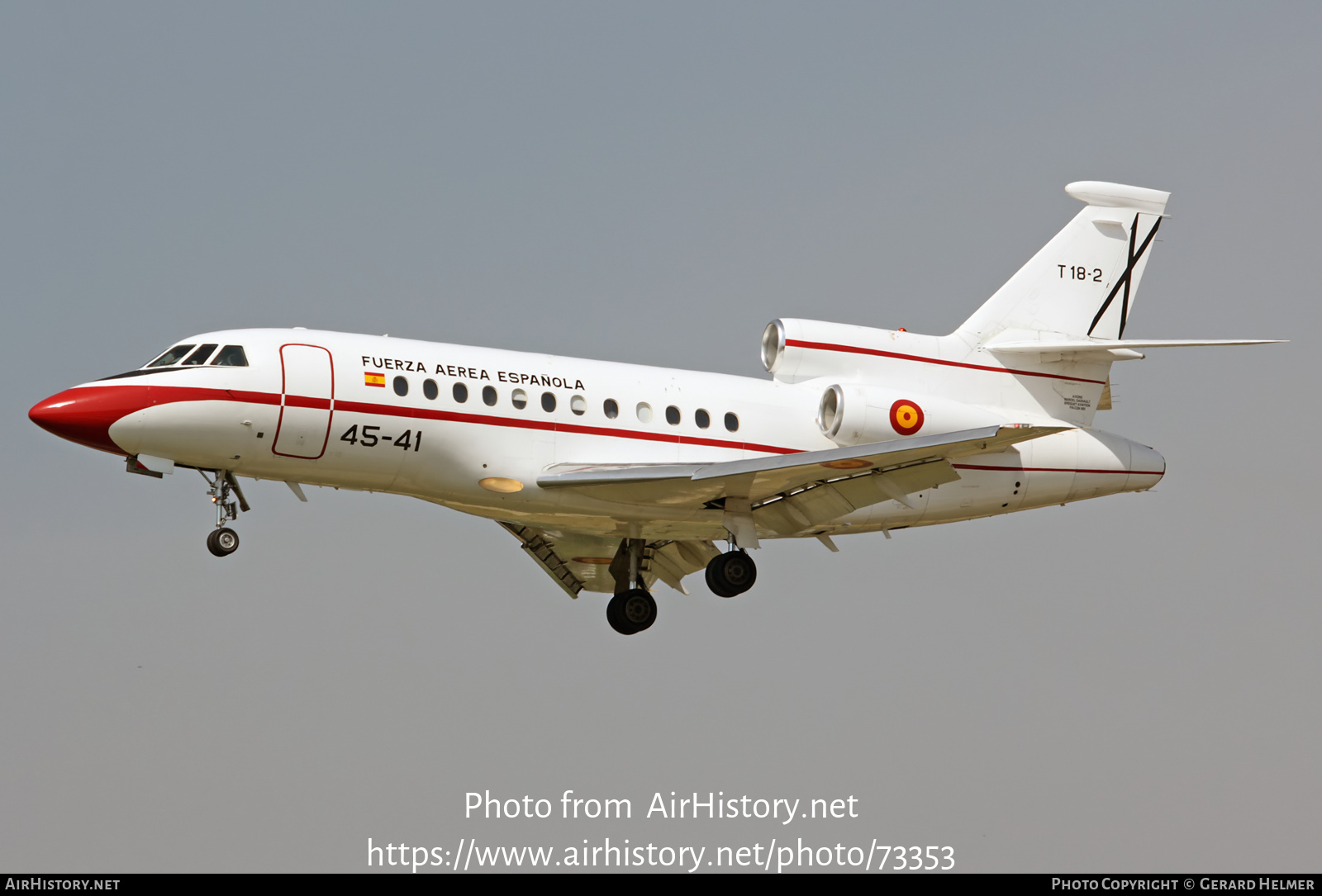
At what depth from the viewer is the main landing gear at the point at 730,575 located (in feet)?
79.4

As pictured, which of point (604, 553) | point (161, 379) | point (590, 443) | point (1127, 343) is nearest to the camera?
point (161, 379)

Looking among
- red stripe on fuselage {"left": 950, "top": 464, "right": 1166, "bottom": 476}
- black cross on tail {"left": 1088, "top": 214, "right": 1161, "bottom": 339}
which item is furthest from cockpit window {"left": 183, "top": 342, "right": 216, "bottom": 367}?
black cross on tail {"left": 1088, "top": 214, "right": 1161, "bottom": 339}

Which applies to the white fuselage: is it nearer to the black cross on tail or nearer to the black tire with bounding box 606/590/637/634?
the black tire with bounding box 606/590/637/634

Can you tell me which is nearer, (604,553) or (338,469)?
(338,469)

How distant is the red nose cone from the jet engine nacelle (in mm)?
9778

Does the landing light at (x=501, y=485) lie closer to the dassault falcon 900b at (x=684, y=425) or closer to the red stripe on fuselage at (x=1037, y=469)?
the dassault falcon 900b at (x=684, y=425)

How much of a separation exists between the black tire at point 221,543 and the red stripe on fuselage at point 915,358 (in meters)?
8.67

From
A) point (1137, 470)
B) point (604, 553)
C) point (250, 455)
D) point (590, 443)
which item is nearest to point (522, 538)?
point (604, 553)

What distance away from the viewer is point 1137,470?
26.3 m

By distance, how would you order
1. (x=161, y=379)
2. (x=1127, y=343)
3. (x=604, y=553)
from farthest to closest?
(x=604, y=553), (x=1127, y=343), (x=161, y=379)

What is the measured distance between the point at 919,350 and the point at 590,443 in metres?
5.78

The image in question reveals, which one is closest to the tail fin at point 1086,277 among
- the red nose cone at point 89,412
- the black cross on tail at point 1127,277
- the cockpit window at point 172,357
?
the black cross on tail at point 1127,277

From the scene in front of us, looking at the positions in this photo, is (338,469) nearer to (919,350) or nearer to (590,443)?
(590,443)

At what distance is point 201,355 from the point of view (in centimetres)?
2264
